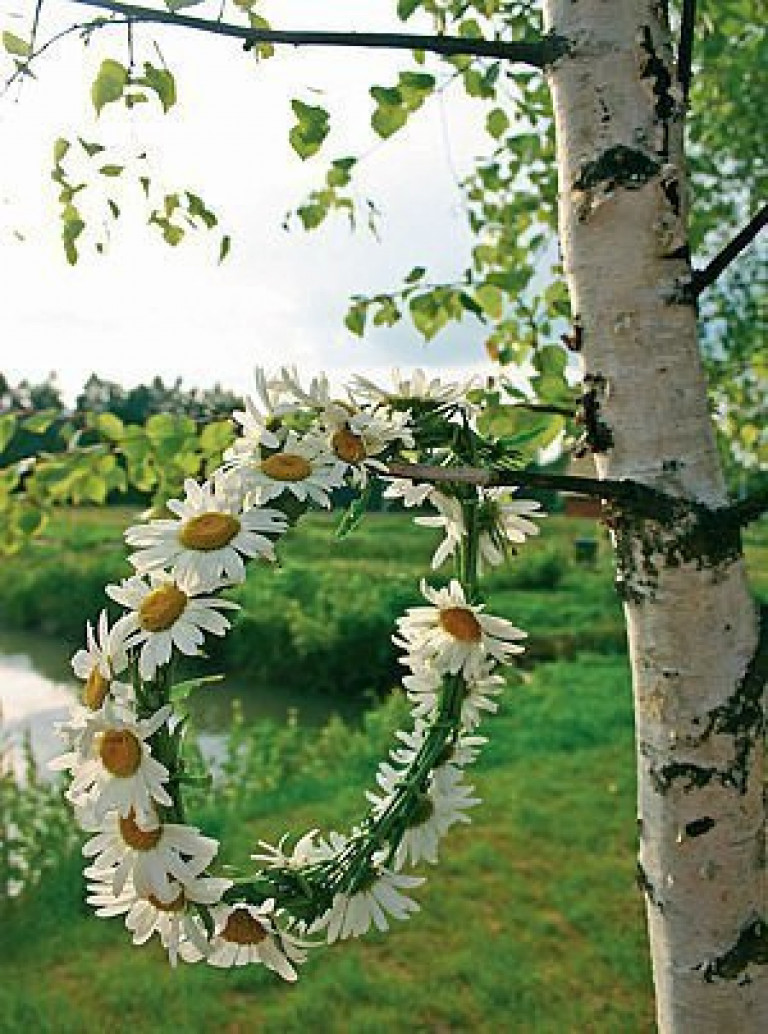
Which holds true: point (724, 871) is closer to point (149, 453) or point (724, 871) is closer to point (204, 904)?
point (204, 904)

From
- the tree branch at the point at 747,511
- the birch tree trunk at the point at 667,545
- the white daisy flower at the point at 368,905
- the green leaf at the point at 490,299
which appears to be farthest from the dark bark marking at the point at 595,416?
the green leaf at the point at 490,299

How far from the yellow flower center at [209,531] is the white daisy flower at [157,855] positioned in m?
0.23

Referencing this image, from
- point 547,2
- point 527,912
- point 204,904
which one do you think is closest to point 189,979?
point 527,912

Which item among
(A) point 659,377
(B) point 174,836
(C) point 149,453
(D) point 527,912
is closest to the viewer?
(B) point 174,836

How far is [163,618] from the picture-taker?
1108 mm

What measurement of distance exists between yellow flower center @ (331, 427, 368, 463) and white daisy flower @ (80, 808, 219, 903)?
0.35m

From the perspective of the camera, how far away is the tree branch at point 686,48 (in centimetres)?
145

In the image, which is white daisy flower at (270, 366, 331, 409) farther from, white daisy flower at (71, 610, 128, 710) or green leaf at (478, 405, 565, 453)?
green leaf at (478, 405, 565, 453)

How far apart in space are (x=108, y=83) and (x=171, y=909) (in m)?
1.14

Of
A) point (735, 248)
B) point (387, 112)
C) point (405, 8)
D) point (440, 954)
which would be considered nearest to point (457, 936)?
point (440, 954)

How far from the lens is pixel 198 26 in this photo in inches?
52.7

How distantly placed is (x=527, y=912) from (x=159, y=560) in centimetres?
409

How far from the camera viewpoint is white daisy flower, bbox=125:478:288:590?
1.12 meters

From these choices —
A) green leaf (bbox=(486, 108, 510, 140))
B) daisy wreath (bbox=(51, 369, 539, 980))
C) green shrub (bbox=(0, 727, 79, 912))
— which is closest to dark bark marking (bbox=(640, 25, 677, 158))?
daisy wreath (bbox=(51, 369, 539, 980))
